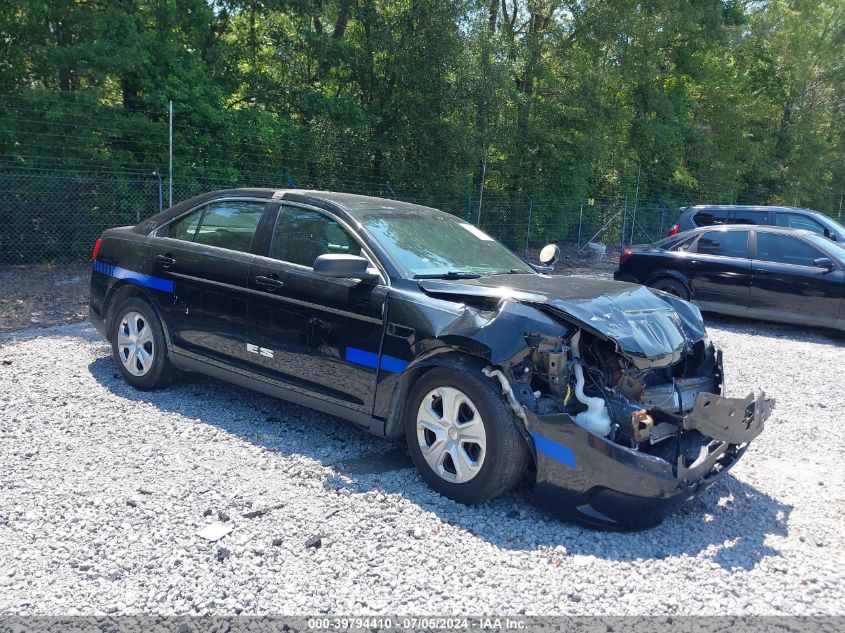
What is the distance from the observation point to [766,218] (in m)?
13.6

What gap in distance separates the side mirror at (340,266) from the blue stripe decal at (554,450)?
4.77ft

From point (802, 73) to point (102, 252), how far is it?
34.4 metres

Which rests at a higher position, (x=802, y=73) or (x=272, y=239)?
(x=802, y=73)

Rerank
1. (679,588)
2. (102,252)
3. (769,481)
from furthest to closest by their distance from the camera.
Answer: (102,252)
(769,481)
(679,588)

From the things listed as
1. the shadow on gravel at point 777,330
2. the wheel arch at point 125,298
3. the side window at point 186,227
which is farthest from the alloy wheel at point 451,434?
the shadow on gravel at point 777,330

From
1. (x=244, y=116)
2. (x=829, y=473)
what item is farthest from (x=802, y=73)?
(x=829, y=473)

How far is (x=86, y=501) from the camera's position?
3988 millimetres

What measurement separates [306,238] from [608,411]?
243cm

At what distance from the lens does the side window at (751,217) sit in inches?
535

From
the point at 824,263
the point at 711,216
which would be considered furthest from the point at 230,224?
Result: the point at 711,216

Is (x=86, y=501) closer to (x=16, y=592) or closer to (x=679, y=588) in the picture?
(x=16, y=592)

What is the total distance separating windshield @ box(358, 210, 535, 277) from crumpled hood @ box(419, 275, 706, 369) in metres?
0.25

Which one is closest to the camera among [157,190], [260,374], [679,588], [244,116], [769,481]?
[679,588]

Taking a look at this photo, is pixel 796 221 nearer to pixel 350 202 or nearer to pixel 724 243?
pixel 724 243
